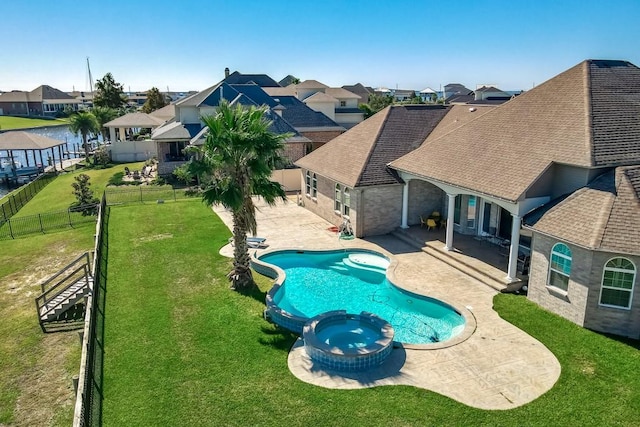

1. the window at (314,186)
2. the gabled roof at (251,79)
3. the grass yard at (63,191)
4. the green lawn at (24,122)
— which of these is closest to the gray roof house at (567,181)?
the window at (314,186)

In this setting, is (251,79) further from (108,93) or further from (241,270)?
(241,270)

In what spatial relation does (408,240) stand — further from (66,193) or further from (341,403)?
(66,193)

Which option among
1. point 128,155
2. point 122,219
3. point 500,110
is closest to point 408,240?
point 500,110

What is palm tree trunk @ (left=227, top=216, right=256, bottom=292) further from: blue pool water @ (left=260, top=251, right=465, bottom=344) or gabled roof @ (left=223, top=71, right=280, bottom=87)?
gabled roof @ (left=223, top=71, right=280, bottom=87)

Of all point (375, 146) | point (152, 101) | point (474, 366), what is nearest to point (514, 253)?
point (474, 366)

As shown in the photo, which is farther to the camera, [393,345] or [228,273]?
[228,273]

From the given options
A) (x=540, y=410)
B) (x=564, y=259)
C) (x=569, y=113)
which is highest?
(x=569, y=113)
